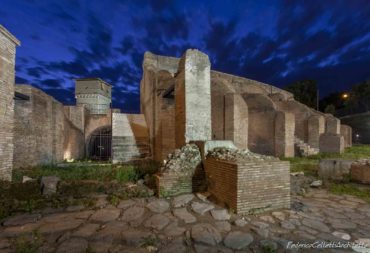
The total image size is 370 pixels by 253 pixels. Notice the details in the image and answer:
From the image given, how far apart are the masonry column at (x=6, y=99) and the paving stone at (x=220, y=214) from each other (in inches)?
253

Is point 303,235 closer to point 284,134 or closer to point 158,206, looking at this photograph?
point 158,206

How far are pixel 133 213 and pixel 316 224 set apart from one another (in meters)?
3.46

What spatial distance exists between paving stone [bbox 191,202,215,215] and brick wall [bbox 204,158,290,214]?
1.06ft

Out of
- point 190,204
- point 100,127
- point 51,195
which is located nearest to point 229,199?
point 190,204

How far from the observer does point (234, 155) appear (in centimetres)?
512

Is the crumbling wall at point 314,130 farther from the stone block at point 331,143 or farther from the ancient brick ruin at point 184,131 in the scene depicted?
the stone block at point 331,143

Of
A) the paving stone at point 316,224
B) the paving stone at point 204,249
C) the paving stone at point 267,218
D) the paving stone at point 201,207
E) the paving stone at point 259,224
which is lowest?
the paving stone at point 204,249

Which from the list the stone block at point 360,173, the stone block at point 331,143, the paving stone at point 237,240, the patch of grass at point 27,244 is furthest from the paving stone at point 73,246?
the stone block at point 331,143

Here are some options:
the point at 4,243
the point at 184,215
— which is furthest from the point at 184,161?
the point at 4,243

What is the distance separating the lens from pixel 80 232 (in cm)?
371

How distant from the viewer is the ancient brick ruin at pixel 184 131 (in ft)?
15.6

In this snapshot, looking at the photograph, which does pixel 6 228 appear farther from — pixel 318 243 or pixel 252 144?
pixel 252 144

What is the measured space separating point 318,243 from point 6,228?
5.11 m

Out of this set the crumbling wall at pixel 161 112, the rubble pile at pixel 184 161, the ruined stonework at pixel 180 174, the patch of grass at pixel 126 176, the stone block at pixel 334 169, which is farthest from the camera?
the crumbling wall at pixel 161 112
